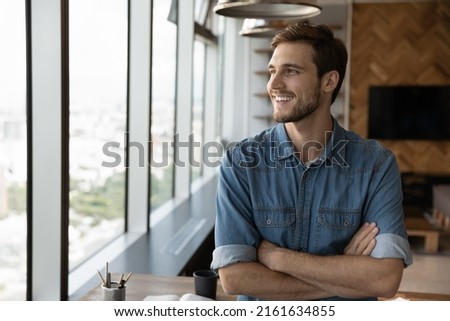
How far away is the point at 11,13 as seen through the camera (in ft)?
8.07

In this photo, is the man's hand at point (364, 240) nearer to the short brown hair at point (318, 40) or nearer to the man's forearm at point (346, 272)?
the man's forearm at point (346, 272)

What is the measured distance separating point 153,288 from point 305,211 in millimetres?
742

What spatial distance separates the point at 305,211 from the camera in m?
1.59

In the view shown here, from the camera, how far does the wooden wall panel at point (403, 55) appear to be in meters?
8.12

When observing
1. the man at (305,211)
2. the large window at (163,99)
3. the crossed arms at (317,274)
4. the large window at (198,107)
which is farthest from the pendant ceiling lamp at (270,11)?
the large window at (198,107)

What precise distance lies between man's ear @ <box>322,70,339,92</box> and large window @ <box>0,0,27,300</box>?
1.45 m

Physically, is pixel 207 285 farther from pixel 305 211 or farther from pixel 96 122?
pixel 96 122

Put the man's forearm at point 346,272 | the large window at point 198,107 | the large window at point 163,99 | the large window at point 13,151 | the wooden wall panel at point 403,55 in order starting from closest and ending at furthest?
the man's forearm at point 346,272 → the large window at point 13,151 → the large window at point 163,99 → the large window at point 198,107 → the wooden wall panel at point 403,55

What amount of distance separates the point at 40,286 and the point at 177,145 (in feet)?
10.7

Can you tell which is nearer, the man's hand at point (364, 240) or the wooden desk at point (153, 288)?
the man's hand at point (364, 240)

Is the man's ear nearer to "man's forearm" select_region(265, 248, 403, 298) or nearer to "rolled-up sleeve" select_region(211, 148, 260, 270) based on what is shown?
"rolled-up sleeve" select_region(211, 148, 260, 270)

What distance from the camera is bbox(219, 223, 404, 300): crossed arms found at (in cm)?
157

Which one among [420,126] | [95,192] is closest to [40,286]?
[95,192]

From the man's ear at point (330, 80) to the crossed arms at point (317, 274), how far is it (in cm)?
41
